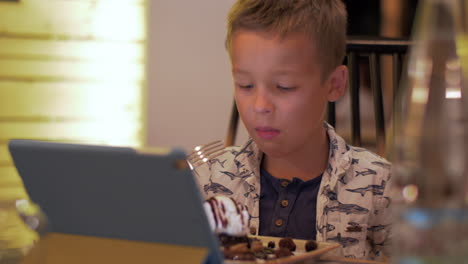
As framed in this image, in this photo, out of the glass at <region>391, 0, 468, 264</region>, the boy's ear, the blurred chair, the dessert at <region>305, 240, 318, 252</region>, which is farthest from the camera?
the blurred chair

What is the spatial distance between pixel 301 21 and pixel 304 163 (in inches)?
13.0

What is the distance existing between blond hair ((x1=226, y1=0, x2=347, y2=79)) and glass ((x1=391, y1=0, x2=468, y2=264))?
0.82m

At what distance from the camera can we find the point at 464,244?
54cm

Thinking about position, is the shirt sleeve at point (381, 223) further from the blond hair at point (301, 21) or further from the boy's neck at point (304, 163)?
the blond hair at point (301, 21)

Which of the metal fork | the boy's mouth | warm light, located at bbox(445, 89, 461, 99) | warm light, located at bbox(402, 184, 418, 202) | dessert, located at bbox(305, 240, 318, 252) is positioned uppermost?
warm light, located at bbox(445, 89, 461, 99)

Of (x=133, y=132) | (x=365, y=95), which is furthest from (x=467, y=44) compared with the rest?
(x=365, y=95)

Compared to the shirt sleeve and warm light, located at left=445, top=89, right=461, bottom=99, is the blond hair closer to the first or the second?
the shirt sleeve

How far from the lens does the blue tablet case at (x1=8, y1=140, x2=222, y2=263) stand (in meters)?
0.65

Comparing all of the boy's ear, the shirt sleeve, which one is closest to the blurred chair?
the boy's ear

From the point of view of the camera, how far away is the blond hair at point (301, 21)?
1361 mm

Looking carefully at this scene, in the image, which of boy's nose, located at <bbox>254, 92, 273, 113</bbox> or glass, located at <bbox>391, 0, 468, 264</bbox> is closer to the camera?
glass, located at <bbox>391, 0, 468, 264</bbox>

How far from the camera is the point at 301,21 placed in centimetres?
138

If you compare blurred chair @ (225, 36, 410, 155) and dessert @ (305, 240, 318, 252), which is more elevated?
blurred chair @ (225, 36, 410, 155)

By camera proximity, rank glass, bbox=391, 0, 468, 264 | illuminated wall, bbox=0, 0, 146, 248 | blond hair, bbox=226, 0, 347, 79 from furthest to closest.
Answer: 1. illuminated wall, bbox=0, 0, 146, 248
2. blond hair, bbox=226, 0, 347, 79
3. glass, bbox=391, 0, 468, 264
